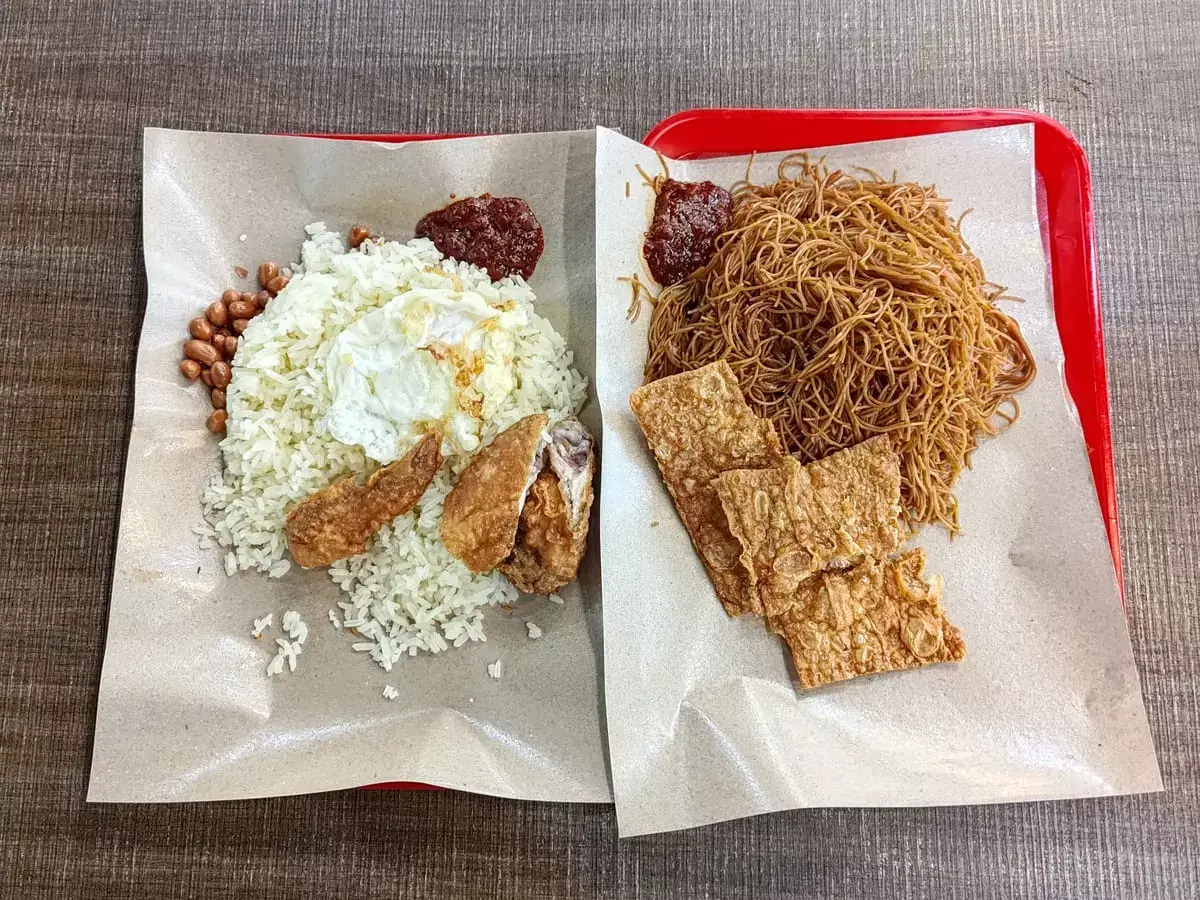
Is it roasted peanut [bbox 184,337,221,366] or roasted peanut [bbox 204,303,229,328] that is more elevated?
roasted peanut [bbox 204,303,229,328]

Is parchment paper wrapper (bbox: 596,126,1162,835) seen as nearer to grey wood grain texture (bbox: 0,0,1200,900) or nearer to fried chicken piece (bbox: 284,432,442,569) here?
grey wood grain texture (bbox: 0,0,1200,900)

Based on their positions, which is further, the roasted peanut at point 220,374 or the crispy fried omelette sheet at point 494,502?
the roasted peanut at point 220,374

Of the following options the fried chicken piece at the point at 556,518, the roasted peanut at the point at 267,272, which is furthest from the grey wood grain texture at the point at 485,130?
the fried chicken piece at the point at 556,518

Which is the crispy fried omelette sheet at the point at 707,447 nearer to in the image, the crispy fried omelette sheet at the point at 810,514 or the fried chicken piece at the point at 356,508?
the crispy fried omelette sheet at the point at 810,514

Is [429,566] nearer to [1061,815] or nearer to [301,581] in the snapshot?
[301,581]

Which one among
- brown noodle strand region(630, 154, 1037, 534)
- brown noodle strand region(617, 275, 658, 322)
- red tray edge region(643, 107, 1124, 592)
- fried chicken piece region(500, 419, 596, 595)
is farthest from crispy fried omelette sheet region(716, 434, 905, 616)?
red tray edge region(643, 107, 1124, 592)

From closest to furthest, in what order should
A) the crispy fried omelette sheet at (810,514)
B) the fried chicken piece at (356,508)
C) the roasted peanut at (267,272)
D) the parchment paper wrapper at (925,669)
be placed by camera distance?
1. the parchment paper wrapper at (925,669)
2. the crispy fried omelette sheet at (810,514)
3. the fried chicken piece at (356,508)
4. the roasted peanut at (267,272)
